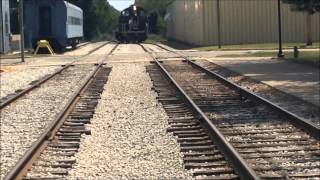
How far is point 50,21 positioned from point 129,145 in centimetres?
3549

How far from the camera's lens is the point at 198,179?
7.22 metres

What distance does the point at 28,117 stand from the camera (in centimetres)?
1279

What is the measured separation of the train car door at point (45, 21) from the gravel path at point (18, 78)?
632 inches

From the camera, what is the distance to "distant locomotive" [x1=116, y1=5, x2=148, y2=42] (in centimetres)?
7012

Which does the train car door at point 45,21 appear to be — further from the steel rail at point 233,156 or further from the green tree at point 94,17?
the green tree at point 94,17

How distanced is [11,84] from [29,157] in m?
13.0

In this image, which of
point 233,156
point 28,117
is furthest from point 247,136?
point 28,117

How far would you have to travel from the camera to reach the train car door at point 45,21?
43.7 meters

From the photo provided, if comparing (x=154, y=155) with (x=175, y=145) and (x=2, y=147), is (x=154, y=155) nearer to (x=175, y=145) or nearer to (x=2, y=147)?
(x=175, y=145)

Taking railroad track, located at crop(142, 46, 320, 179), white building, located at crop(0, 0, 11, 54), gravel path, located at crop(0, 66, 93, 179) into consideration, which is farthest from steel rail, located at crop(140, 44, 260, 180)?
white building, located at crop(0, 0, 11, 54)

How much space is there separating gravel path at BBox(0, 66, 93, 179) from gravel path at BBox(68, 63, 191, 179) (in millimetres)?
908

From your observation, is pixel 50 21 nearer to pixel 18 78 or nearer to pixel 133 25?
pixel 18 78

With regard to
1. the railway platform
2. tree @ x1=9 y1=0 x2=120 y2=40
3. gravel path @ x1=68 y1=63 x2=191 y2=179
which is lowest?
gravel path @ x1=68 y1=63 x2=191 y2=179

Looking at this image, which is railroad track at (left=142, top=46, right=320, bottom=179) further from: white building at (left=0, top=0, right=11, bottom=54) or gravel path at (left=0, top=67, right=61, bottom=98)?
white building at (left=0, top=0, right=11, bottom=54)
